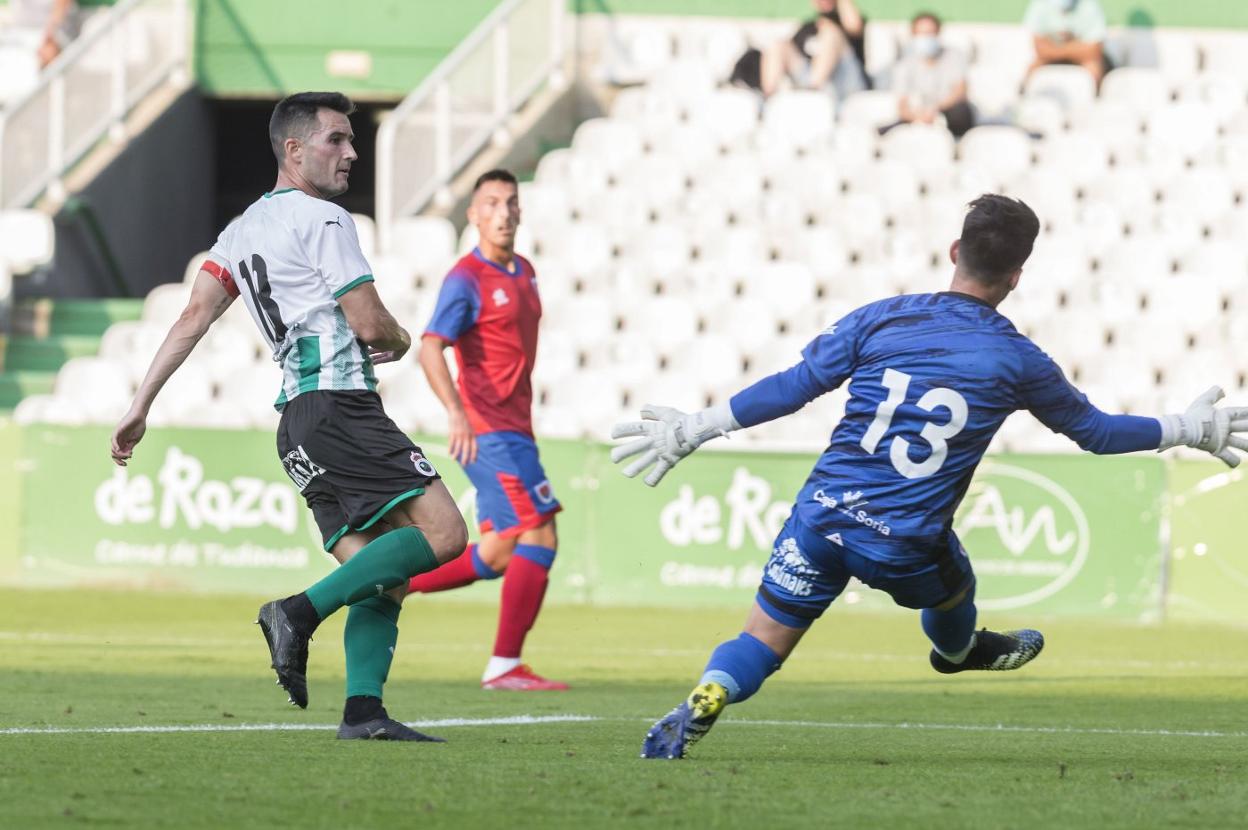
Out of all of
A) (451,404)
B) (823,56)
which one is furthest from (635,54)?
(451,404)

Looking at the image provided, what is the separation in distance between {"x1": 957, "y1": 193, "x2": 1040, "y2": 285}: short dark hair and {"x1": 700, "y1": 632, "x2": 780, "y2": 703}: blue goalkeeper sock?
1196 millimetres

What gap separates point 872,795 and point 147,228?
18.0 meters

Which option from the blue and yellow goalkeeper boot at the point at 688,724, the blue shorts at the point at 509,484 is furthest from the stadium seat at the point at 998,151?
the blue and yellow goalkeeper boot at the point at 688,724

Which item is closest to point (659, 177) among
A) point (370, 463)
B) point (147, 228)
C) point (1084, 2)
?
point (1084, 2)

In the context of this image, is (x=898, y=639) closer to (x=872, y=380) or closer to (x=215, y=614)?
(x=215, y=614)

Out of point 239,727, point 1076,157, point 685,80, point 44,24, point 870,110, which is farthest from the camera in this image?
point 44,24

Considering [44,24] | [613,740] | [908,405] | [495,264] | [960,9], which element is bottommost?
[613,740]

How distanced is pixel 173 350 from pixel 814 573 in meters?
1.97

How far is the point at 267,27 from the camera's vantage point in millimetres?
22078

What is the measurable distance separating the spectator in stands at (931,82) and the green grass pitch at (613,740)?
7.94 meters

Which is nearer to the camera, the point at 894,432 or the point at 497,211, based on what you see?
the point at 894,432

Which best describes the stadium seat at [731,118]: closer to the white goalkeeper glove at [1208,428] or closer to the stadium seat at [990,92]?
the stadium seat at [990,92]

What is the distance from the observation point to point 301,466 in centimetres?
583

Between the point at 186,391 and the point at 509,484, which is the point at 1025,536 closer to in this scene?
the point at 509,484
